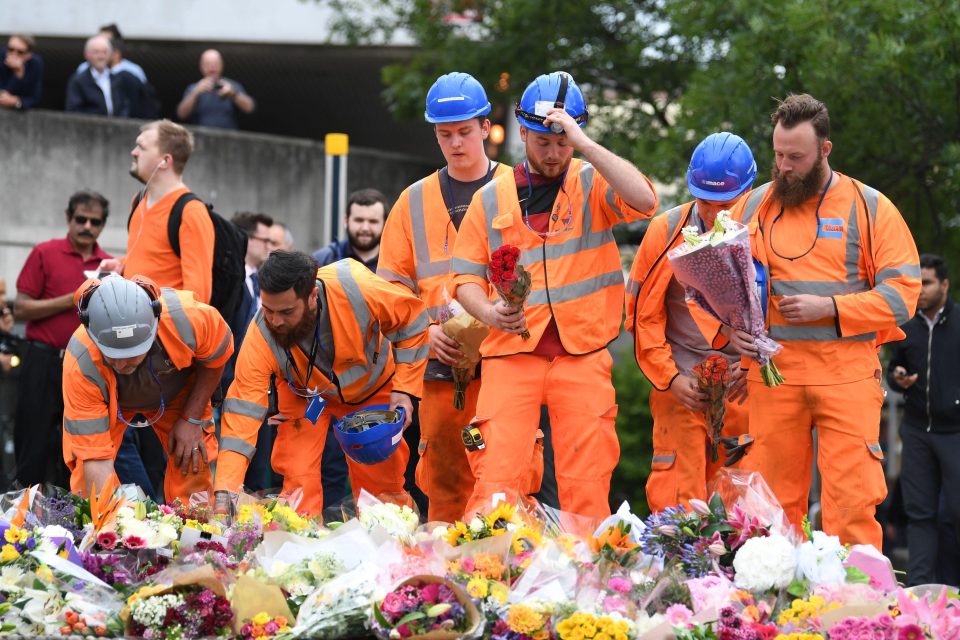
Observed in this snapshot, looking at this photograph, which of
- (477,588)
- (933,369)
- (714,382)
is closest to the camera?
(477,588)

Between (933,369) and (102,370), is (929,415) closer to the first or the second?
(933,369)

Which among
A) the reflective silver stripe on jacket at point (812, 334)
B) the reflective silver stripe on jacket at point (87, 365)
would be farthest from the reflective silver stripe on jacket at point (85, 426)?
the reflective silver stripe on jacket at point (812, 334)

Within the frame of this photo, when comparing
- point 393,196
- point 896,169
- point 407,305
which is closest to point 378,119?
point 393,196

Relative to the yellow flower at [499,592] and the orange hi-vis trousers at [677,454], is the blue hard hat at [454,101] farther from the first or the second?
the yellow flower at [499,592]

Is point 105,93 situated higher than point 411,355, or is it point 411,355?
point 105,93

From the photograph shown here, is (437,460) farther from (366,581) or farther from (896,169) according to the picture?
(896,169)

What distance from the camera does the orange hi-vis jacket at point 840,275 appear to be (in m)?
6.55

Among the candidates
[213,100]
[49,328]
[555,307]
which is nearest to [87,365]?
[555,307]

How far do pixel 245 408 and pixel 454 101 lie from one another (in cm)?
176

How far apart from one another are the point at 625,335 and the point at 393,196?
141 inches

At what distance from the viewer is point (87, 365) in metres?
6.97

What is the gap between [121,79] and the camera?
13898 millimetres

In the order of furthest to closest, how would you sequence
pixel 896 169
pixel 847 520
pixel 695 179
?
pixel 896 169 < pixel 695 179 < pixel 847 520

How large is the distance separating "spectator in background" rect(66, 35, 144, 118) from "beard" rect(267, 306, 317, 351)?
7.30 metres
